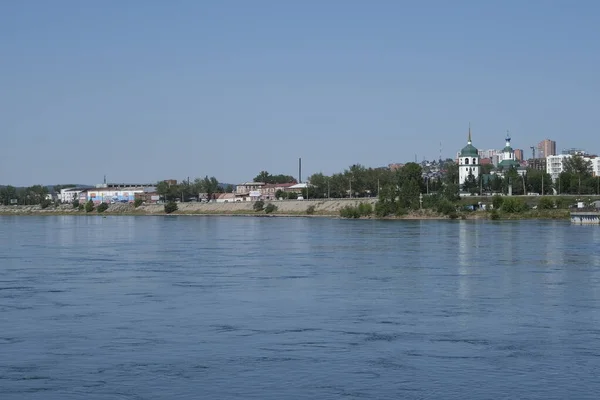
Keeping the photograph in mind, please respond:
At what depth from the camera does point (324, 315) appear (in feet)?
61.8

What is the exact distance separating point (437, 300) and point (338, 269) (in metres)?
8.24

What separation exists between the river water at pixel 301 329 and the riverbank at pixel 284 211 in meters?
45.7

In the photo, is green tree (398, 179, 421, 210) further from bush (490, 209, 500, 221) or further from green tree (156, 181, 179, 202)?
green tree (156, 181, 179, 202)

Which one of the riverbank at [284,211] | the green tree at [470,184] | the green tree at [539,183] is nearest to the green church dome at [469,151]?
the green tree at [470,184]

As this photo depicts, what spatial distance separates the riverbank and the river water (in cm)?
4575

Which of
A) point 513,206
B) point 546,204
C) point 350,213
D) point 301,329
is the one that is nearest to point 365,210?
point 350,213

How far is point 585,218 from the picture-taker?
6719cm

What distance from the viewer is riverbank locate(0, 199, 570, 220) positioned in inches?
3027

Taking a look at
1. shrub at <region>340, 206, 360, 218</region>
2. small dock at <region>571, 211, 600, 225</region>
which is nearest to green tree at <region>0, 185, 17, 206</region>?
shrub at <region>340, 206, 360, 218</region>

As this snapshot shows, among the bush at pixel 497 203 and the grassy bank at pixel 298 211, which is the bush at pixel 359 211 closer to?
the grassy bank at pixel 298 211

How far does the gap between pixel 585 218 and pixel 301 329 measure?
54.3 m

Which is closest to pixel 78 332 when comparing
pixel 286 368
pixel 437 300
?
pixel 286 368

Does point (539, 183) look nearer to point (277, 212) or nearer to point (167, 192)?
point (277, 212)

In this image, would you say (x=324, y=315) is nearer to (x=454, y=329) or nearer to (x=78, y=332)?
(x=454, y=329)
